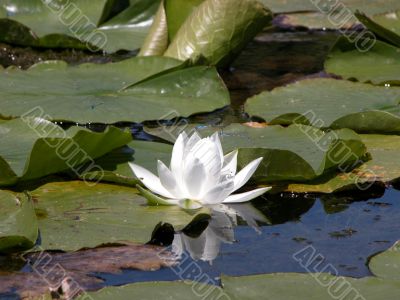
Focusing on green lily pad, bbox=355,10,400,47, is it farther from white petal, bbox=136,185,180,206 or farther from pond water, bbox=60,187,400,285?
white petal, bbox=136,185,180,206

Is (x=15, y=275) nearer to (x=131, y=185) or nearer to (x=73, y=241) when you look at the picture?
(x=73, y=241)

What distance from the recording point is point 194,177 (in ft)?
8.13

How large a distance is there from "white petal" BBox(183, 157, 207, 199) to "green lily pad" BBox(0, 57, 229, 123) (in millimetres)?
825

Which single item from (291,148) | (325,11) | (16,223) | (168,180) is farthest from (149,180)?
(325,11)

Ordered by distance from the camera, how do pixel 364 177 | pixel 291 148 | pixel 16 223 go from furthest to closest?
1. pixel 291 148
2. pixel 364 177
3. pixel 16 223

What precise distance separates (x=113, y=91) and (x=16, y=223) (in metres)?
1.31

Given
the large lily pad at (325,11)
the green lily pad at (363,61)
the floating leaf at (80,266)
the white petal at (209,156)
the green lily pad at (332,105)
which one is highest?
the white petal at (209,156)

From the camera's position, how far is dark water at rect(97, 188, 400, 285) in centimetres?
217

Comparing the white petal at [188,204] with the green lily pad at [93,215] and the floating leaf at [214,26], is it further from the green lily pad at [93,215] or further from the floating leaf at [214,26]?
the floating leaf at [214,26]

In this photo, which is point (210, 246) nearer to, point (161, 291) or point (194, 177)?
point (194, 177)

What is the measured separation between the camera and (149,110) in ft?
11.2

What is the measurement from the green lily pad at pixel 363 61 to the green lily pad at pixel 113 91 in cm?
64

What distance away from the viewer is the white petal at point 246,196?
101 inches

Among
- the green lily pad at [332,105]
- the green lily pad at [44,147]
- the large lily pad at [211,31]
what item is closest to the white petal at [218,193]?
the green lily pad at [44,147]
